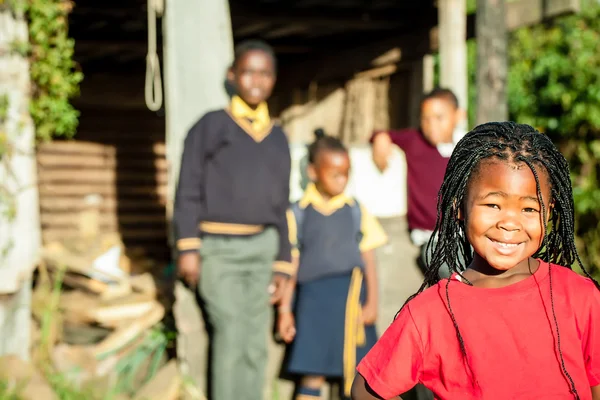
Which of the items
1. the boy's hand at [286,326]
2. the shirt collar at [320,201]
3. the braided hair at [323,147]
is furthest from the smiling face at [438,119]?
the boy's hand at [286,326]

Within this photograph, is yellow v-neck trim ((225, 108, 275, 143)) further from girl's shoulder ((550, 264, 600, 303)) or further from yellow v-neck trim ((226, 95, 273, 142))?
girl's shoulder ((550, 264, 600, 303))

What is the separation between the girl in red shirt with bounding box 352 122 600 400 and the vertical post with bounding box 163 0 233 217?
10.0 ft

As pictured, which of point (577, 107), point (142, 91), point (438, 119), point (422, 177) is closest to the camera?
point (438, 119)

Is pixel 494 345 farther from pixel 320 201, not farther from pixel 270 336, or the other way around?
pixel 270 336

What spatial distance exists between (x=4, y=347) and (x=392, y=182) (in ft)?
8.45

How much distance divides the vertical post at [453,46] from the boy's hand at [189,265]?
333 cm

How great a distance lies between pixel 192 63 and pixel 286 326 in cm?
160

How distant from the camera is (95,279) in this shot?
6.15 metres

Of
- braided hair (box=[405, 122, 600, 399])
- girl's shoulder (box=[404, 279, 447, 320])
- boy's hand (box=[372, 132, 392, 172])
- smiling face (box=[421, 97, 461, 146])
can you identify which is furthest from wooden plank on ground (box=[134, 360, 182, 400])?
girl's shoulder (box=[404, 279, 447, 320])

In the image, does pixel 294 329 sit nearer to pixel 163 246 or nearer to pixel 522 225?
pixel 522 225

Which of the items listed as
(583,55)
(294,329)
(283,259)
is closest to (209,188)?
(283,259)

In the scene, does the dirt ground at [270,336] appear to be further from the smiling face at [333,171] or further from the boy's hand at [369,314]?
the smiling face at [333,171]

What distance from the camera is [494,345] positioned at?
1.98m

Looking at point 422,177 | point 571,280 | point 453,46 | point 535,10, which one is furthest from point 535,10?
point 571,280
